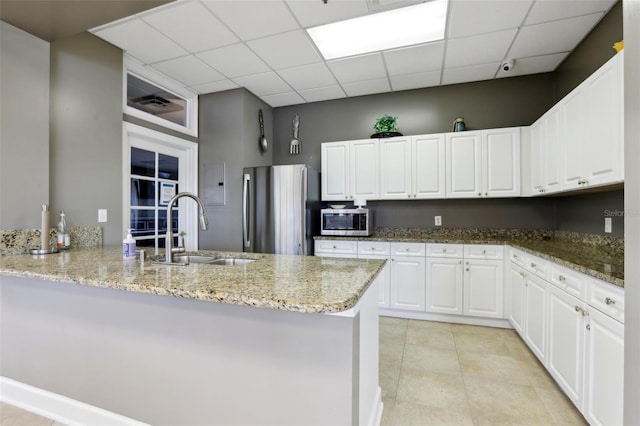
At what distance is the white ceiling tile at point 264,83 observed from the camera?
11.2ft

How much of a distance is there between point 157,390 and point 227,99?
328 centimetres

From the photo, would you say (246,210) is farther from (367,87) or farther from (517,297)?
(517,297)

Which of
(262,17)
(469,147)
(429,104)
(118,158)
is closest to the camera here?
(262,17)

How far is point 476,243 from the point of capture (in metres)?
3.05

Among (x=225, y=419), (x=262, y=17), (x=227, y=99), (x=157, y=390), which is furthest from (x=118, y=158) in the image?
(x=225, y=419)

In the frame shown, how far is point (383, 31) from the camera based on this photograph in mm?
2609

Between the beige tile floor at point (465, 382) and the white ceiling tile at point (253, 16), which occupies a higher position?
the white ceiling tile at point (253, 16)

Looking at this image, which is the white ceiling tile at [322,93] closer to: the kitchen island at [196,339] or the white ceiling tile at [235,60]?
the white ceiling tile at [235,60]

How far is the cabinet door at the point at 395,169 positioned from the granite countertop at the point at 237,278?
6.79ft

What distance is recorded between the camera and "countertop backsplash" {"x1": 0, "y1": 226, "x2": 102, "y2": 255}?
201cm

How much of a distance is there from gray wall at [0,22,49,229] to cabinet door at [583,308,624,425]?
3.55m

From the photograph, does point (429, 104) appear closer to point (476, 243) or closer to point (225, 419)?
point (476, 243)

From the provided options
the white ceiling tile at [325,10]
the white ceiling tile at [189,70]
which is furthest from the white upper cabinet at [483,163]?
the white ceiling tile at [189,70]

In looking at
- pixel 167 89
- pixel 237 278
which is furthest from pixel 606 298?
pixel 167 89
